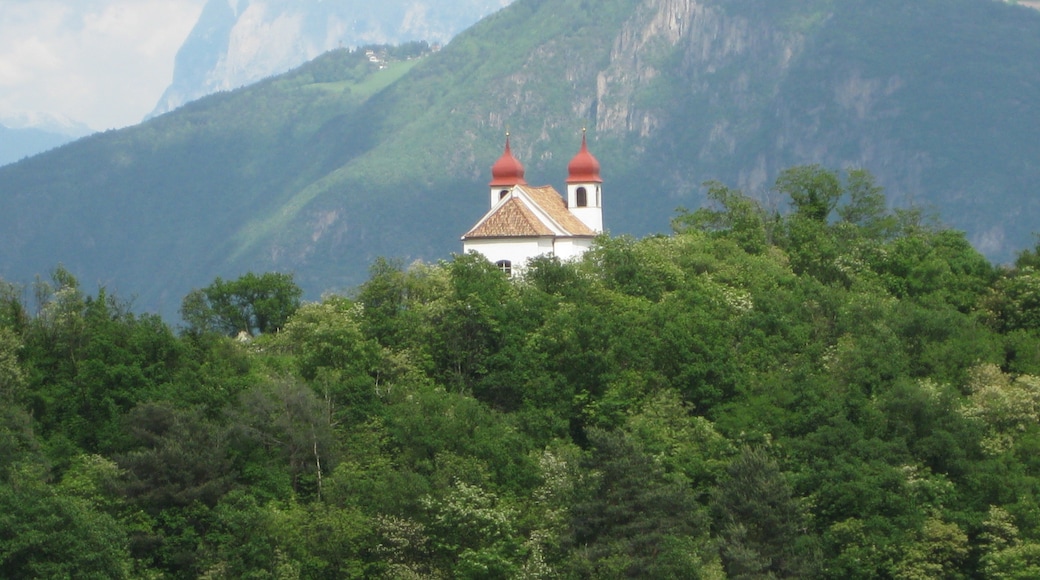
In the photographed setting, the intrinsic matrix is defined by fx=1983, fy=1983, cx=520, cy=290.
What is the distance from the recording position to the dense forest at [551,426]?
2058 inches

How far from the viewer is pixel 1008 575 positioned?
5312cm

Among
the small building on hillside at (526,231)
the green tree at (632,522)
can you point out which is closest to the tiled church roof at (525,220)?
the small building on hillside at (526,231)

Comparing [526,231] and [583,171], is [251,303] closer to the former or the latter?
[526,231]

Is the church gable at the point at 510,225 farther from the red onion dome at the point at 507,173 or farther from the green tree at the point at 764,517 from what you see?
the green tree at the point at 764,517

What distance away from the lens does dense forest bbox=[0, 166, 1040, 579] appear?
172 feet

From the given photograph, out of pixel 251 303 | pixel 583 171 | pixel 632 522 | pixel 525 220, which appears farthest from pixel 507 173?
pixel 632 522

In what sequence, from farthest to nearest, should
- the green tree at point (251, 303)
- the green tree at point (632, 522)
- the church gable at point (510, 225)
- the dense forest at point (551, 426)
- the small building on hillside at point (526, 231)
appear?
the green tree at point (251, 303)
the church gable at point (510, 225)
the small building on hillside at point (526, 231)
the dense forest at point (551, 426)
the green tree at point (632, 522)

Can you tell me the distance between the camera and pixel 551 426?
60938 mm

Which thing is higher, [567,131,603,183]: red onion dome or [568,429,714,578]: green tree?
[567,131,603,183]: red onion dome

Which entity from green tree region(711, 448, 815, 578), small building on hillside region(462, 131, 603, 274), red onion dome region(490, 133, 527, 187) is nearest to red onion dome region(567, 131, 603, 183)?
red onion dome region(490, 133, 527, 187)

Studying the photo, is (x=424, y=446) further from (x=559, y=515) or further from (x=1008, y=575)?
(x=1008, y=575)

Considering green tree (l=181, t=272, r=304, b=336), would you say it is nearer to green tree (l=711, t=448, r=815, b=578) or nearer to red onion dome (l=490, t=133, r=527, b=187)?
red onion dome (l=490, t=133, r=527, b=187)

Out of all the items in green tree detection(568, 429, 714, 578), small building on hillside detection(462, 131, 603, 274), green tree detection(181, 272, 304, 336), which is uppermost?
small building on hillside detection(462, 131, 603, 274)

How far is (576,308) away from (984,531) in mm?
17000
